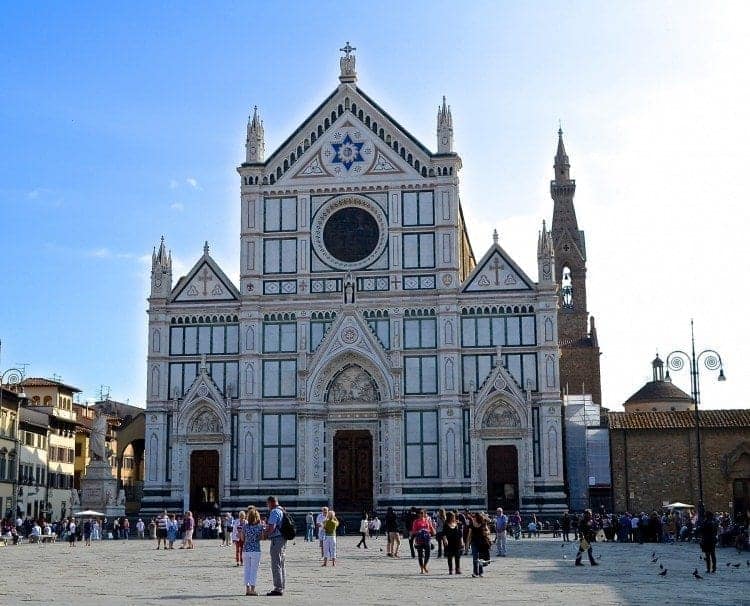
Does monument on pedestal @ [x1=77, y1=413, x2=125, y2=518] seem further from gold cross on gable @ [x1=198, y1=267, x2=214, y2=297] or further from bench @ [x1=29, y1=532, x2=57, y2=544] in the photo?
gold cross on gable @ [x1=198, y1=267, x2=214, y2=297]

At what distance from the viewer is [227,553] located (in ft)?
113

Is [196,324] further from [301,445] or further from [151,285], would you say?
[301,445]

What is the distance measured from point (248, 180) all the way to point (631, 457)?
22.7 metres

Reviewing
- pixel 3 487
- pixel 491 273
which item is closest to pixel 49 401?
pixel 3 487

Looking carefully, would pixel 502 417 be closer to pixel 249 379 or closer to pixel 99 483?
pixel 249 379

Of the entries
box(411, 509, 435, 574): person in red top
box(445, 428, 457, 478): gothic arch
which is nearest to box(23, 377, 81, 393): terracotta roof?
box(445, 428, 457, 478): gothic arch

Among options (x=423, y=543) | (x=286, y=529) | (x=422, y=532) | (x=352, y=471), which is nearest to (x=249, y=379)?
(x=352, y=471)

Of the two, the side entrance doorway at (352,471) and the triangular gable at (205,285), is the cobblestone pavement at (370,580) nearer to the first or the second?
the side entrance doorway at (352,471)

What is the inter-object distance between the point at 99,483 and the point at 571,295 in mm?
54450

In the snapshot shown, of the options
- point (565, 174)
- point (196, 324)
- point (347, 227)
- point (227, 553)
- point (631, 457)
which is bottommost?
point (227, 553)

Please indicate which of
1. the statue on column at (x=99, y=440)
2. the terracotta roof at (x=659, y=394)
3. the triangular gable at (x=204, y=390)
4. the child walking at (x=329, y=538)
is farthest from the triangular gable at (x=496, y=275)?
Answer: the terracotta roof at (x=659, y=394)

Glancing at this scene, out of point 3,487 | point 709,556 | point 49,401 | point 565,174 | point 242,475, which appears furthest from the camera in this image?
point 565,174

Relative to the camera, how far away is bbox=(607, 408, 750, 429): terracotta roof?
170 ft

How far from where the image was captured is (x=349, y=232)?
5225 cm
